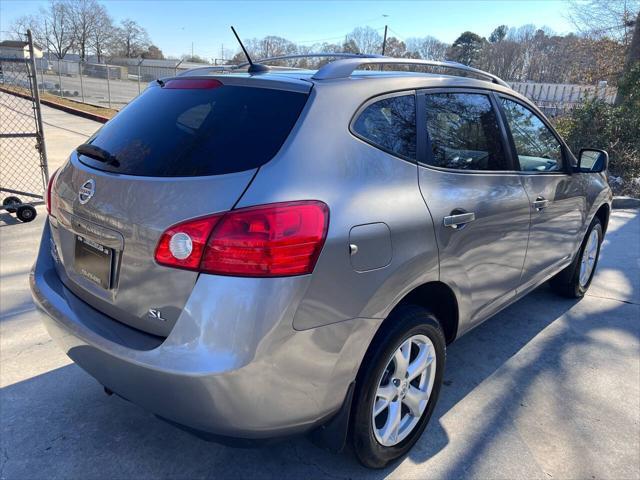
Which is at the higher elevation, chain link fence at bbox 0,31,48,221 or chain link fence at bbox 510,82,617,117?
chain link fence at bbox 510,82,617,117

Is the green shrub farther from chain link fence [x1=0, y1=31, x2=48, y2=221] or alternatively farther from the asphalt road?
chain link fence [x1=0, y1=31, x2=48, y2=221]

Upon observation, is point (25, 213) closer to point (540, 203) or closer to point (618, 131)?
point (540, 203)

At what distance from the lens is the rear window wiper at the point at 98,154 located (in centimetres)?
211

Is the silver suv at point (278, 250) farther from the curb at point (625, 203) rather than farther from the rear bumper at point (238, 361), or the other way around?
the curb at point (625, 203)

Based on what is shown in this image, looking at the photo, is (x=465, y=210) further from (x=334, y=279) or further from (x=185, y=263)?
(x=185, y=263)

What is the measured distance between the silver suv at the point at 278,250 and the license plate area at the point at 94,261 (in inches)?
0.4

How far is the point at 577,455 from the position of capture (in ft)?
8.14

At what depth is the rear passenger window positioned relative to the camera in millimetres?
2070

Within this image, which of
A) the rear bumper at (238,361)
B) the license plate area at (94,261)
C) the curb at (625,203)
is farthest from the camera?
the curb at (625,203)

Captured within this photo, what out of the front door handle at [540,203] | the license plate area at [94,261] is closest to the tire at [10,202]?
the license plate area at [94,261]

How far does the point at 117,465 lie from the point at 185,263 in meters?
1.19

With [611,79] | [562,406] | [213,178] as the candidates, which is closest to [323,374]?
[213,178]

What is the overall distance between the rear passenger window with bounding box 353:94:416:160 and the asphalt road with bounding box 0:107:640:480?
4.28 feet

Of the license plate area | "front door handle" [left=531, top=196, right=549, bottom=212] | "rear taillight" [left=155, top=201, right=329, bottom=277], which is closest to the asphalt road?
"rear taillight" [left=155, top=201, right=329, bottom=277]
